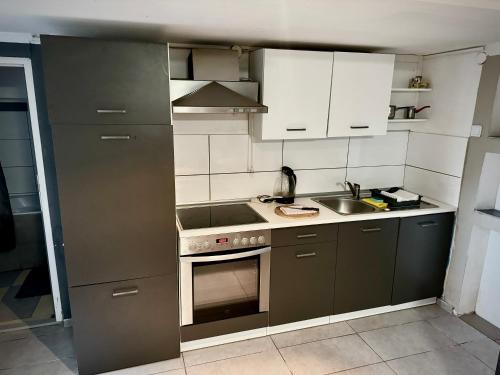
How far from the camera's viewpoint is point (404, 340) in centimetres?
256

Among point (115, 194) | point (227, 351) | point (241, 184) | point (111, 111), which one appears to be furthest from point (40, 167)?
point (227, 351)

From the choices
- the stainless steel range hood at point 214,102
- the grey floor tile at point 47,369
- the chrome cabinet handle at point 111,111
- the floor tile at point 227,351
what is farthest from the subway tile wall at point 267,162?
the grey floor tile at point 47,369

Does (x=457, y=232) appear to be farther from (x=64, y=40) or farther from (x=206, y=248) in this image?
(x=64, y=40)

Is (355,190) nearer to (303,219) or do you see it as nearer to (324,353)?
(303,219)

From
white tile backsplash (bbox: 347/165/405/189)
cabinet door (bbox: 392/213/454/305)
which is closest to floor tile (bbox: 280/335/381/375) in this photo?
cabinet door (bbox: 392/213/454/305)

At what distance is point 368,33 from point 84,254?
2062mm

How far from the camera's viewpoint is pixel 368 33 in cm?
210

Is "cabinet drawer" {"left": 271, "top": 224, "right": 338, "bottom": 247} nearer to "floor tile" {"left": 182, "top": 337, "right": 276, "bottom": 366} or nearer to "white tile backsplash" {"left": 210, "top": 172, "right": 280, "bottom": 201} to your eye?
"white tile backsplash" {"left": 210, "top": 172, "right": 280, "bottom": 201}

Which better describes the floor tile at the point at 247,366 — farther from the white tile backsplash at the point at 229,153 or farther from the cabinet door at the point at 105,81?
the cabinet door at the point at 105,81

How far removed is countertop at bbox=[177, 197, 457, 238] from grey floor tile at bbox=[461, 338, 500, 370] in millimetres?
950

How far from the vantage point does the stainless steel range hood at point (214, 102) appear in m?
2.12

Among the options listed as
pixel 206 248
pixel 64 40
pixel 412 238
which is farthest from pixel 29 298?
pixel 412 238

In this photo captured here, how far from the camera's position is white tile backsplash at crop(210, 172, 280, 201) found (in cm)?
275

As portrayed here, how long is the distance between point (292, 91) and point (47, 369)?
2395 mm
